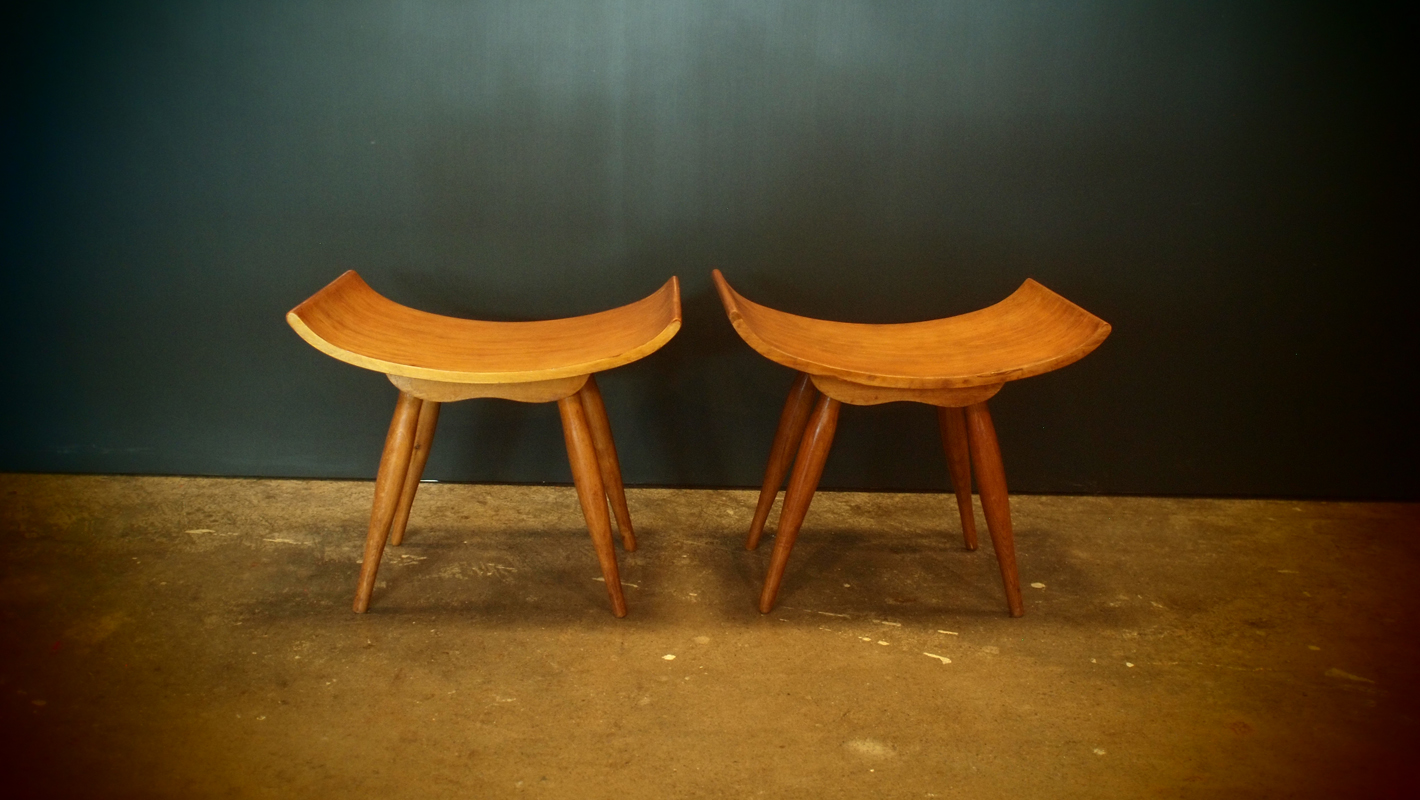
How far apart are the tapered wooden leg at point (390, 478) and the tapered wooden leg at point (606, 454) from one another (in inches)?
14.4

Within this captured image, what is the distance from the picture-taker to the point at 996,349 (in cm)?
216

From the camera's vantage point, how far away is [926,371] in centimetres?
202

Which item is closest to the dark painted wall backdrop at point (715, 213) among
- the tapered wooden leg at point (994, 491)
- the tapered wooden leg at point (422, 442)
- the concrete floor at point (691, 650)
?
the concrete floor at point (691, 650)

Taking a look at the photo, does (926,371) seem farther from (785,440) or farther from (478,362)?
(478,362)

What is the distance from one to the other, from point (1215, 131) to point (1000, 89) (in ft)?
1.79

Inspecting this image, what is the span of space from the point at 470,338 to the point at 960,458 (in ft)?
3.69

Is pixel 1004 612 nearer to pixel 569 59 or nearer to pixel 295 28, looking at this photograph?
pixel 569 59

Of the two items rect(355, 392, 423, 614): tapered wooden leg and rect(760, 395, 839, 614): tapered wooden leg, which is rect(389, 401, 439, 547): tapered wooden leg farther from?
rect(760, 395, 839, 614): tapered wooden leg

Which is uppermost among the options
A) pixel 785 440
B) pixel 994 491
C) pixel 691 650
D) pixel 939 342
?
pixel 939 342

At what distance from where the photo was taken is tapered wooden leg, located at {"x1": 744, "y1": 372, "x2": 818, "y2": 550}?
7.63 ft

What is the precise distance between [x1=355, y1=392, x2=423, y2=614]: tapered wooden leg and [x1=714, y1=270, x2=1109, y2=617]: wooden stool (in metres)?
0.67

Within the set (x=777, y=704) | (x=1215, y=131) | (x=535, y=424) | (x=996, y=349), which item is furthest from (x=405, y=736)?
(x=1215, y=131)

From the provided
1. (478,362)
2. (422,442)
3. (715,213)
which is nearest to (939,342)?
(715,213)

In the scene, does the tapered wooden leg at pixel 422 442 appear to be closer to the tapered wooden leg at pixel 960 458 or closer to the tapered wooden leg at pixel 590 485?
the tapered wooden leg at pixel 590 485
